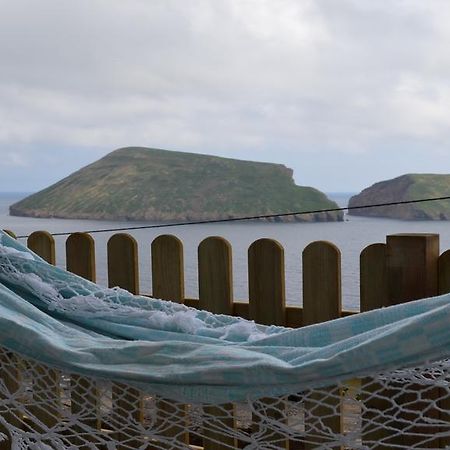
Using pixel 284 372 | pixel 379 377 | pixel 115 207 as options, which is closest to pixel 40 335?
pixel 284 372

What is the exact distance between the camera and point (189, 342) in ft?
3.26

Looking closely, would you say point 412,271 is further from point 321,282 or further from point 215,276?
point 215,276

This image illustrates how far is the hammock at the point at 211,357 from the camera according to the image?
79 cm

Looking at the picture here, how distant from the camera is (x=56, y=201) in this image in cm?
2059

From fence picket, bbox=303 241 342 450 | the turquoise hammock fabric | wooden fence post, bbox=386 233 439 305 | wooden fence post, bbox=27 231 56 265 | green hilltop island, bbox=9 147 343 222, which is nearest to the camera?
the turquoise hammock fabric

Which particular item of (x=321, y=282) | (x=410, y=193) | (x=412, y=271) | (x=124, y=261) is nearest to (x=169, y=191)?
(x=410, y=193)

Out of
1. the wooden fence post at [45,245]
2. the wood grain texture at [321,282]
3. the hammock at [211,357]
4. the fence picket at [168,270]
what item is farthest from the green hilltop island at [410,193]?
the hammock at [211,357]

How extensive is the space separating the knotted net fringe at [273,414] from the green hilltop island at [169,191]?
15.0m

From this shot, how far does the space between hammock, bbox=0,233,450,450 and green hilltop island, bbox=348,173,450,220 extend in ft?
38.3

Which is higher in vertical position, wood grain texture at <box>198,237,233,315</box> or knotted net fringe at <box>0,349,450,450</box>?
wood grain texture at <box>198,237,233,315</box>

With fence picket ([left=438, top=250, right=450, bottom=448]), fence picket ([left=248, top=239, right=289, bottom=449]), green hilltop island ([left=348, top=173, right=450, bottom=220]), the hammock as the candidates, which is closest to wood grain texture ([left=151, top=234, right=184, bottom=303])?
fence picket ([left=248, top=239, right=289, bottom=449])

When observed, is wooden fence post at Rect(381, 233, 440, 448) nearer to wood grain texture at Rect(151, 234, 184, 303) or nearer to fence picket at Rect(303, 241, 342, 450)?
fence picket at Rect(303, 241, 342, 450)

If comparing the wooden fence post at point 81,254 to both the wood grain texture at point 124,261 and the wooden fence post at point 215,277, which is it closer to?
the wood grain texture at point 124,261

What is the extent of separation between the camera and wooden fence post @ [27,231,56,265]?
6.06ft
